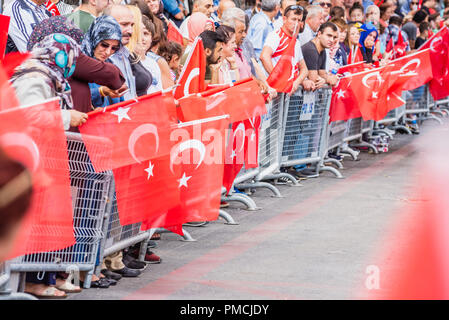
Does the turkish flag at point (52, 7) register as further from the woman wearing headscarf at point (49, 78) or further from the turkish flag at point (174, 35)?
the woman wearing headscarf at point (49, 78)

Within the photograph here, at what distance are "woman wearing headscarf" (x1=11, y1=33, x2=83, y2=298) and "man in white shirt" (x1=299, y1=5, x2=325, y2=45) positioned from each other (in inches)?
300

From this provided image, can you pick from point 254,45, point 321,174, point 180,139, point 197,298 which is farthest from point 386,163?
point 197,298

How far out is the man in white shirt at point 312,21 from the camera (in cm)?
1268

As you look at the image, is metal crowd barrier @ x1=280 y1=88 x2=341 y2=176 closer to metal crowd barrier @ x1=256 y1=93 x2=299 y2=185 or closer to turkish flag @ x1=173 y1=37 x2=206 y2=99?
metal crowd barrier @ x1=256 y1=93 x2=299 y2=185

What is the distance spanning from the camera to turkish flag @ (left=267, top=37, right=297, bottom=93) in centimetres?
1055

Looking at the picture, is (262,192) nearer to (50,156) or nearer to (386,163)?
(386,163)

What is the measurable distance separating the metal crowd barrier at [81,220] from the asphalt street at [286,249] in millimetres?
263

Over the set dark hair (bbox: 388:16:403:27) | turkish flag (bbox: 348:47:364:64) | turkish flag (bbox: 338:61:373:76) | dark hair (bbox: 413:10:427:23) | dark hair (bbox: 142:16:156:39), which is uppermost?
dark hair (bbox: 413:10:427:23)

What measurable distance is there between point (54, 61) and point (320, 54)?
719 centimetres

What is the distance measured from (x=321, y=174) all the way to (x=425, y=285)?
643 centimetres

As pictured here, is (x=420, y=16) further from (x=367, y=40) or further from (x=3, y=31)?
(x=3, y=31)

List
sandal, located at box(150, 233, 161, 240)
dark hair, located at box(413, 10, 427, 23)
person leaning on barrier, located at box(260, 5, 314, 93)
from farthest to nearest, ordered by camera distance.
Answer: dark hair, located at box(413, 10, 427, 23) → person leaning on barrier, located at box(260, 5, 314, 93) → sandal, located at box(150, 233, 161, 240)

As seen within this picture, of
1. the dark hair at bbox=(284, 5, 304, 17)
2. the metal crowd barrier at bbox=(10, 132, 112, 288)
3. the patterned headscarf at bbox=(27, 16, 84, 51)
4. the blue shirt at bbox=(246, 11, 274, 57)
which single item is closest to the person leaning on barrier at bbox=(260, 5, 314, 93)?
the dark hair at bbox=(284, 5, 304, 17)

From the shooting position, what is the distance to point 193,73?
8.17 meters
